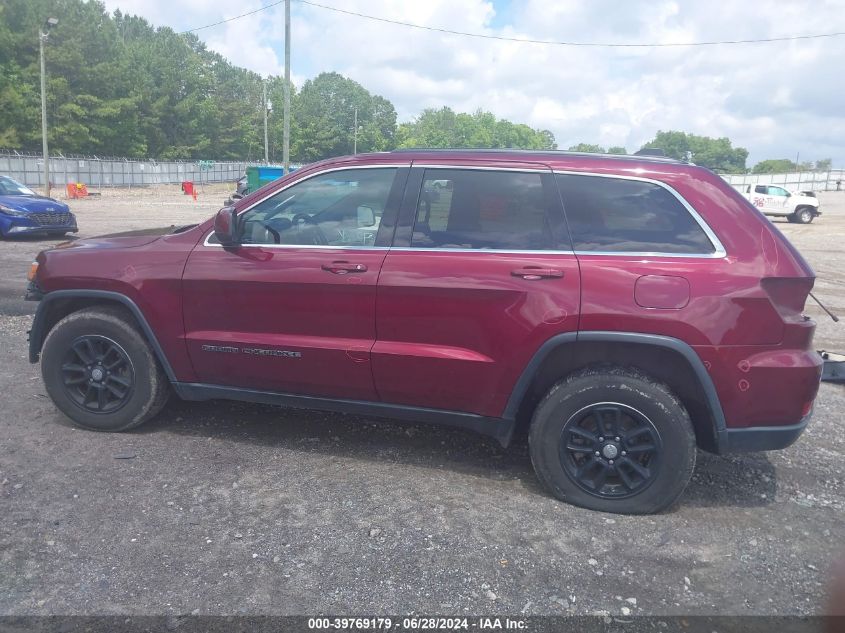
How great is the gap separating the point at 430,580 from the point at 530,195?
202 centimetres

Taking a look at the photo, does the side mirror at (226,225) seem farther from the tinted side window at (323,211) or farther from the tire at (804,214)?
the tire at (804,214)

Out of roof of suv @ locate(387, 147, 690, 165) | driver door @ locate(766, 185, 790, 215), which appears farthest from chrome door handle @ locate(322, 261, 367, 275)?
driver door @ locate(766, 185, 790, 215)

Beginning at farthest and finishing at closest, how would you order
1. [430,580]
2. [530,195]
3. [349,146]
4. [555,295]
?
[349,146]
[530,195]
[555,295]
[430,580]

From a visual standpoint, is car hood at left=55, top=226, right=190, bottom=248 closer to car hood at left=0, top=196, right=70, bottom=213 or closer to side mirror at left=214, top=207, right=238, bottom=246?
side mirror at left=214, top=207, right=238, bottom=246

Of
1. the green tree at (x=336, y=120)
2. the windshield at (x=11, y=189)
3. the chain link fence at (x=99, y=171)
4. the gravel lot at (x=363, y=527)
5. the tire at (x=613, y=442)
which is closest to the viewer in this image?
the gravel lot at (x=363, y=527)

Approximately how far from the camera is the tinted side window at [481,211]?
12.0 feet

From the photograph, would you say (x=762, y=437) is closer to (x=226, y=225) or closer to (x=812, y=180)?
(x=226, y=225)

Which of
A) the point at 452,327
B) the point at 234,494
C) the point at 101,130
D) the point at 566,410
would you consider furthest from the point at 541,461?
the point at 101,130

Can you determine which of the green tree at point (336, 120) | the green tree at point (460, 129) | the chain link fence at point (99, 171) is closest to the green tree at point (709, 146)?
the green tree at point (460, 129)

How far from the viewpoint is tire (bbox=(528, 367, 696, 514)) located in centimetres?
342

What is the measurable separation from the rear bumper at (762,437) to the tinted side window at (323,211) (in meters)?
2.21

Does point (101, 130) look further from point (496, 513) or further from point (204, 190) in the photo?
point (496, 513)

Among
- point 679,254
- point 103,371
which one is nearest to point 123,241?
point 103,371

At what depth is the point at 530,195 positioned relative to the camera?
3.70m
